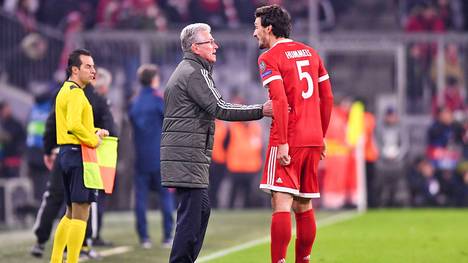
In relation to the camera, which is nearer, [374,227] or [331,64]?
[374,227]

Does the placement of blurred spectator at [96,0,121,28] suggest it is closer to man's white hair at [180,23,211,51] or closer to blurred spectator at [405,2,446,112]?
blurred spectator at [405,2,446,112]

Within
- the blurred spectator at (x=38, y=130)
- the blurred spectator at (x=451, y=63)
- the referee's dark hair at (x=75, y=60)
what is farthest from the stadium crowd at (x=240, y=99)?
the referee's dark hair at (x=75, y=60)

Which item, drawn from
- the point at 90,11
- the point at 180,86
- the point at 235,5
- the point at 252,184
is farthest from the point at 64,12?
the point at 180,86

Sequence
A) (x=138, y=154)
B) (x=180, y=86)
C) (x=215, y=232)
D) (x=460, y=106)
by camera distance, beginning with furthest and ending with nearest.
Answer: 1. (x=460, y=106)
2. (x=215, y=232)
3. (x=138, y=154)
4. (x=180, y=86)

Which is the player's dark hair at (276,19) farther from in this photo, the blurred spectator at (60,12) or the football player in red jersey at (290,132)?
the blurred spectator at (60,12)

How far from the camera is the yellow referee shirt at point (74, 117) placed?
9.71 m

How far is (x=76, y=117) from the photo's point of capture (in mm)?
9688

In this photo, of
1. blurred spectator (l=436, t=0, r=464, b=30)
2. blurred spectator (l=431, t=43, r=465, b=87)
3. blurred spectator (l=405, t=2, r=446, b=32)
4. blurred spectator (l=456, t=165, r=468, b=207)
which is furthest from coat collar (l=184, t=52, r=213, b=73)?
blurred spectator (l=436, t=0, r=464, b=30)

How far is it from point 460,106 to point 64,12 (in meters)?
8.32

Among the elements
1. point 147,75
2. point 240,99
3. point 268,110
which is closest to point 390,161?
point 240,99

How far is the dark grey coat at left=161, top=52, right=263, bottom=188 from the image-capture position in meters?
8.84

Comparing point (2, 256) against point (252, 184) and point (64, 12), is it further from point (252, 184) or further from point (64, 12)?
point (64, 12)

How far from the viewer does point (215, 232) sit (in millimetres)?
16141

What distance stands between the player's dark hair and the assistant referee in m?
1.53
